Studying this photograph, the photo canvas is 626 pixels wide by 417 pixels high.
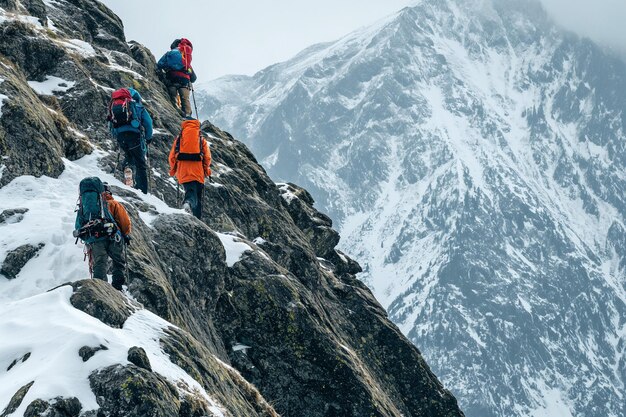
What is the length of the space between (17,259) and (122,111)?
6.59m

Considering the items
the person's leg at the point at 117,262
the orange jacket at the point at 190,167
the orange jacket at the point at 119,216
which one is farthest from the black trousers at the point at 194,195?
the person's leg at the point at 117,262

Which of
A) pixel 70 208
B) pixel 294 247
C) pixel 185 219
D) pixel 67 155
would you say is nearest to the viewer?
pixel 70 208

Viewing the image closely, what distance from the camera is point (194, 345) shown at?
15.9 meters

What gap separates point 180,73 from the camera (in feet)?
113

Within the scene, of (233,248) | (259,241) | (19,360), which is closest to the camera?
(19,360)

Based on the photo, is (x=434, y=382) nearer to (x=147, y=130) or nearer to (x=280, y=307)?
(x=280, y=307)

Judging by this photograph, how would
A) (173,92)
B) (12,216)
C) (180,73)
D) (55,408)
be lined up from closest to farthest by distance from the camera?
(55,408)
(12,216)
(180,73)
(173,92)

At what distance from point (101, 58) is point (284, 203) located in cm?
816

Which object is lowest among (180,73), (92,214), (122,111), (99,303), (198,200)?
(198,200)

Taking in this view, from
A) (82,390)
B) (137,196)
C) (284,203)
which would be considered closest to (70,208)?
(137,196)

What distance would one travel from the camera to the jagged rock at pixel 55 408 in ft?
39.9

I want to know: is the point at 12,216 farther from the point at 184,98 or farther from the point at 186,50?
the point at 186,50

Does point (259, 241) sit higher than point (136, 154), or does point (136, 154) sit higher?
point (136, 154)

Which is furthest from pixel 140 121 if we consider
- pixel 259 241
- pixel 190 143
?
pixel 259 241
